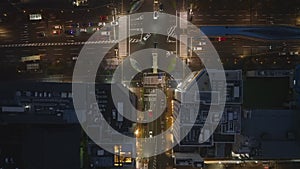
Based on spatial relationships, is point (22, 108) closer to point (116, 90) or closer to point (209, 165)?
point (116, 90)

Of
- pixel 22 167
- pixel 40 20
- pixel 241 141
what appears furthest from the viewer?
pixel 40 20

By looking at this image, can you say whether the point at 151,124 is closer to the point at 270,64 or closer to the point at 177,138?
the point at 177,138

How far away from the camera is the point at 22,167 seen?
610 inches

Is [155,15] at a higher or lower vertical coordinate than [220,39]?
higher

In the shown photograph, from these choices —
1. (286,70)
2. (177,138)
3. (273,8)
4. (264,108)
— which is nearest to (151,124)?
(177,138)

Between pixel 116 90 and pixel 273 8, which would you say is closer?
pixel 116 90

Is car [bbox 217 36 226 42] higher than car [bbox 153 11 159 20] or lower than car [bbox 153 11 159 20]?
lower

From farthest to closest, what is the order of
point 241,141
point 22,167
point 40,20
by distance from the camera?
point 40,20, point 241,141, point 22,167

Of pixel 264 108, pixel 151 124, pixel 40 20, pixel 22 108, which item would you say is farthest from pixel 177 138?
pixel 40 20

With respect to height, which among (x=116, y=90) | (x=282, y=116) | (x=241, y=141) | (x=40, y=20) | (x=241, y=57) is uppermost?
(x=40, y=20)

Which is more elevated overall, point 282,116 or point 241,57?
point 241,57

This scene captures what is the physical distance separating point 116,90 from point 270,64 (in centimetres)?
731

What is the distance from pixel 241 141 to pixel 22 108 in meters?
9.46

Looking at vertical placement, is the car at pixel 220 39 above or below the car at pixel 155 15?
below
